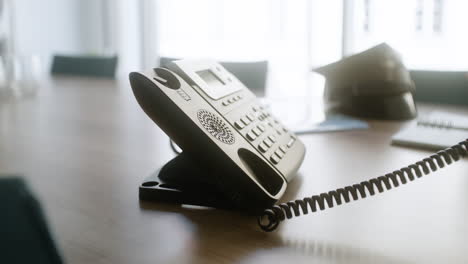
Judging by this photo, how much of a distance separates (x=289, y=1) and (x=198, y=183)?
9.74 ft

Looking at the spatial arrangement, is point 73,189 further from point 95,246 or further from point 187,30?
point 187,30

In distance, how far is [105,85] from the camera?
183cm

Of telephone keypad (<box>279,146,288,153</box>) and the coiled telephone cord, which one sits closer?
the coiled telephone cord

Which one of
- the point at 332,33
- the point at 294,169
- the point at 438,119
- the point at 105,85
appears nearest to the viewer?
the point at 294,169

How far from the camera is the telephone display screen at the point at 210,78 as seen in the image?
1.88ft

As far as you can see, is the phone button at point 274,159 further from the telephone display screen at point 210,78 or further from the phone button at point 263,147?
the telephone display screen at point 210,78

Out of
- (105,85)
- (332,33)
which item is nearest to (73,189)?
(105,85)

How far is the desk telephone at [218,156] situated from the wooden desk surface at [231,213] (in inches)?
0.7

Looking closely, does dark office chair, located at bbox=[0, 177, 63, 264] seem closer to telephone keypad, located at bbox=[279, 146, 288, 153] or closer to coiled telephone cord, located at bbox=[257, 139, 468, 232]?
coiled telephone cord, located at bbox=[257, 139, 468, 232]

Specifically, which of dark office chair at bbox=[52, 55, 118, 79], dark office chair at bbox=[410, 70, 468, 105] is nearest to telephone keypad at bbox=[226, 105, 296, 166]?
dark office chair at bbox=[410, 70, 468, 105]

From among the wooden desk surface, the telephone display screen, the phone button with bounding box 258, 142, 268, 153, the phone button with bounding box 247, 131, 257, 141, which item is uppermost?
the telephone display screen

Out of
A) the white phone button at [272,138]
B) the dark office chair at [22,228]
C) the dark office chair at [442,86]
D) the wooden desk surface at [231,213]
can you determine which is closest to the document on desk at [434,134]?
the wooden desk surface at [231,213]

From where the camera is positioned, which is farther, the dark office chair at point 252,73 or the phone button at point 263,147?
the dark office chair at point 252,73

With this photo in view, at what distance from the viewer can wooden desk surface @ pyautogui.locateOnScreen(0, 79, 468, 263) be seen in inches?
15.9
